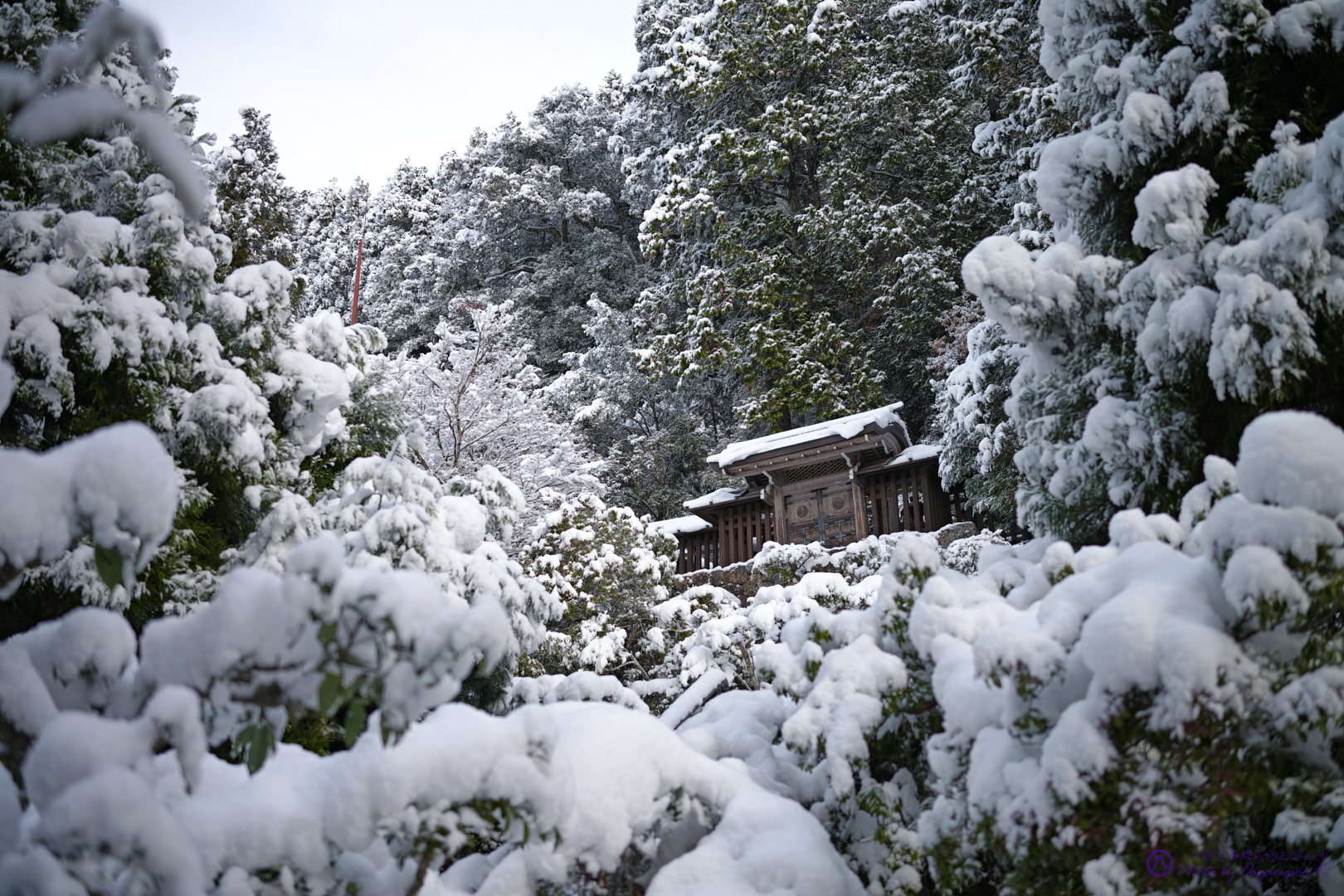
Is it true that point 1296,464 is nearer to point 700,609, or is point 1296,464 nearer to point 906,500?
point 700,609

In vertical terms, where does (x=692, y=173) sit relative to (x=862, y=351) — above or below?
above

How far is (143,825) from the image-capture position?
1.43 metres

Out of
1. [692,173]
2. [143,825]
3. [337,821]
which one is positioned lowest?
[337,821]

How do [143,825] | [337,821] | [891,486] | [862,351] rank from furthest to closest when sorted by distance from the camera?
1. [862,351]
2. [891,486]
3. [337,821]
4. [143,825]

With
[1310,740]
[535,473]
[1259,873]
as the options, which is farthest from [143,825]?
[535,473]

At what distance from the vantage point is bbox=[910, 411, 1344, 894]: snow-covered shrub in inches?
74.2

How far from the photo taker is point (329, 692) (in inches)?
60.6

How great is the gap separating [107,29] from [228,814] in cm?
161

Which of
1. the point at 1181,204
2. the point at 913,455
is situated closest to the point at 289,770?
the point at 1181,204

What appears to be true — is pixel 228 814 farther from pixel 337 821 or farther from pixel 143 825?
pixel 143 825

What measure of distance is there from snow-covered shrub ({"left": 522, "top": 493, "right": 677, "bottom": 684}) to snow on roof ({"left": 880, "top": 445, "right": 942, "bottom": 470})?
398 centimetres

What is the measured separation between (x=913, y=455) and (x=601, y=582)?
5.16 m

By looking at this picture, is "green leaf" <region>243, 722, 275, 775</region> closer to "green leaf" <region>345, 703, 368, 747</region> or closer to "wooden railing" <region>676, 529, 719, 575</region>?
"green leaf" <region>345, 703, 368, 747</region>

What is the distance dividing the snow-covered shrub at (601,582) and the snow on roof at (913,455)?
3.98m
